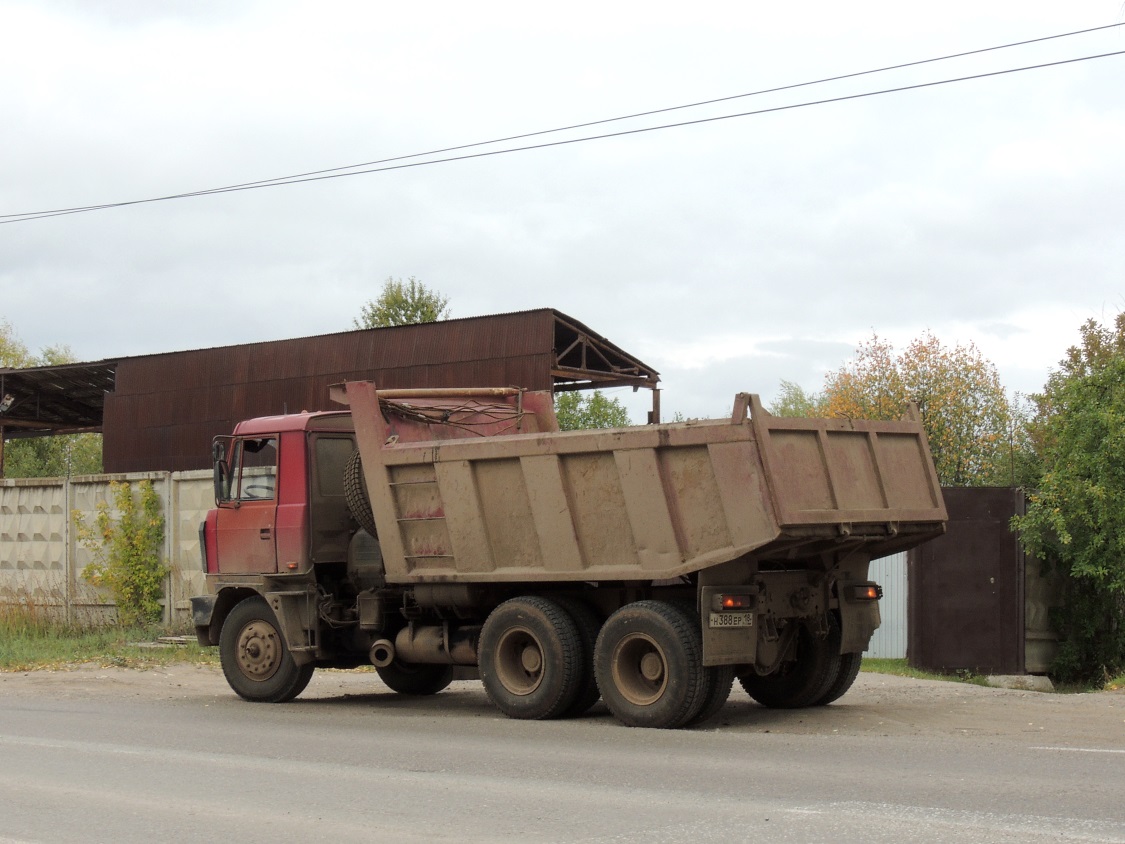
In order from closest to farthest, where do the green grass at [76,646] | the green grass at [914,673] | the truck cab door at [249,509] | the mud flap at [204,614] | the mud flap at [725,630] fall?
1. the mud flap at [725,630]
2. the truck cab door at [249,509]
3. the mud flap at [204,614]
4. the green grass at [914,673]
5. the green grass at [76,646]

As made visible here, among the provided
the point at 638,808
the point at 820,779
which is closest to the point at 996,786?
the point at 820,779

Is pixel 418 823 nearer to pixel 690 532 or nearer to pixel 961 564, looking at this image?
pixel 690 532

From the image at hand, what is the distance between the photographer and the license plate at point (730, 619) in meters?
10.5

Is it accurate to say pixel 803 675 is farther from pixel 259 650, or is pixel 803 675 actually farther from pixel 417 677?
pixel 259 650

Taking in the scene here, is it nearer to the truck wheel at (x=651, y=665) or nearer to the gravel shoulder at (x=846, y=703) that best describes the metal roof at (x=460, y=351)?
the gravel shoulder at (x=846, y=703)

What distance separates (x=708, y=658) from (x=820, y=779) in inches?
98.4

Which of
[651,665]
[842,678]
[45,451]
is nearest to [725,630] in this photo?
[651,665]

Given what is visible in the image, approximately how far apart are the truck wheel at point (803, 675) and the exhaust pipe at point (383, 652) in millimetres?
3249

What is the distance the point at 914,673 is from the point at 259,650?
8.39 metres

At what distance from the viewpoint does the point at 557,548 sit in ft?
37.1

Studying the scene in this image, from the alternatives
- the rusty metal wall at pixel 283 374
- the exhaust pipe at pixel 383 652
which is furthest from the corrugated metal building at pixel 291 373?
the exhaust pipe at pixel 383 652

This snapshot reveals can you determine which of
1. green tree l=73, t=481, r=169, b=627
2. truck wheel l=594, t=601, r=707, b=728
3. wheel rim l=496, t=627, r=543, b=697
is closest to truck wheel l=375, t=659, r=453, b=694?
wheel rim l=496, t=627, r=543, b=697

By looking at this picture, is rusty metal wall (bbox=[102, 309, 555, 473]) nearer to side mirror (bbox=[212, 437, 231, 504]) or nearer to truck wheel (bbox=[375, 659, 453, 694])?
truck wheel (bbox=[375, 659, 453, 694])

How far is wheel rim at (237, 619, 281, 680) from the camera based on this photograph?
13.6m
